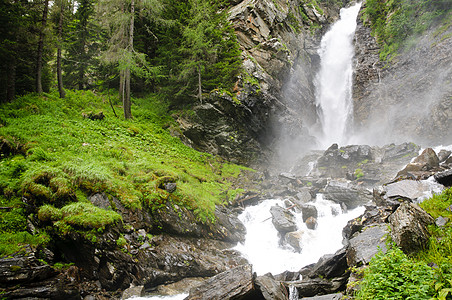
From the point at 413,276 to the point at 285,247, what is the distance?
8320 mm

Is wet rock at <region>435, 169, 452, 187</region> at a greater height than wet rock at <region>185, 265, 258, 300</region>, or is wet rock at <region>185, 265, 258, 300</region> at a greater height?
wet rock at <region>435, 169, 452, 187</region>

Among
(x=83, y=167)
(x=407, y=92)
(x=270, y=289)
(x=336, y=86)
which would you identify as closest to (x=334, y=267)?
(x=270, y=289)

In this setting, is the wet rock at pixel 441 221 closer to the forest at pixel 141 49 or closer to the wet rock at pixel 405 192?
the wet rock at pixel 405 192

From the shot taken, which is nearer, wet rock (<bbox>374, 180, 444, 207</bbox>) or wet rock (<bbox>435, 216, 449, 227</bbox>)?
wet rock (<bbox>435, 216, 449, 227</bbox>)

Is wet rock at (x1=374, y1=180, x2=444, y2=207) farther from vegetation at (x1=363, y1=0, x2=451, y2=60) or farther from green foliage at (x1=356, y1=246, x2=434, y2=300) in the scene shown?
vegetation at (x1=363, y1=0, x2=451, y2=60)

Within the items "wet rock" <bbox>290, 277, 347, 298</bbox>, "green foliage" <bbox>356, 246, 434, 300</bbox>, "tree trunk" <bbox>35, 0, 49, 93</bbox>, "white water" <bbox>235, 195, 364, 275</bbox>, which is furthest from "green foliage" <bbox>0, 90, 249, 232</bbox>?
"green foliage" <bbox>356, 246, 434, 300</bbox>

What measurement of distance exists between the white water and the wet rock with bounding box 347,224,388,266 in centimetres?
402

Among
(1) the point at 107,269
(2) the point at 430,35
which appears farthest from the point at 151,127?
(2) the point at 430,35

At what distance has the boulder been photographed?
4152 mm

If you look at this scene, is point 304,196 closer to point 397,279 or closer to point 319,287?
point 319,287

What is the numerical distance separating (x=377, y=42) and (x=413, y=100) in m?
12.6

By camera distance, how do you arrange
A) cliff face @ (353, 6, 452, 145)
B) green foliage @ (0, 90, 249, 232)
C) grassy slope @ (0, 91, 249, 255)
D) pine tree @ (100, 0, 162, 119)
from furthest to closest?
cliff face @ (353, 6, 452, 145) → pine tree @ (100, 0, 162, 119) → green foliage @ (0, 90, 249, 232) → grassy slope @ (0, 91, 249, 255)

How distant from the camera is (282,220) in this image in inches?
463

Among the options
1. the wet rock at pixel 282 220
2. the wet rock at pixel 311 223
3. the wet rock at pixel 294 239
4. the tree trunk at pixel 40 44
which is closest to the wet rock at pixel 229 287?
the wet rock at pixel 294 239
